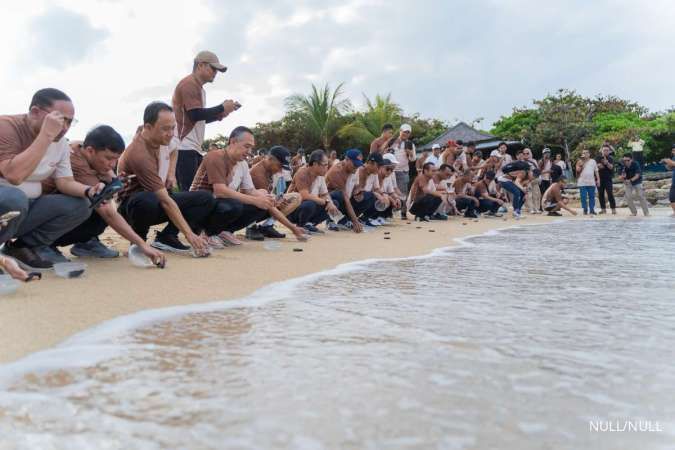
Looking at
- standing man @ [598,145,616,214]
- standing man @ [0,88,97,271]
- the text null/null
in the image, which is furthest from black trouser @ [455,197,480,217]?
the text null/null

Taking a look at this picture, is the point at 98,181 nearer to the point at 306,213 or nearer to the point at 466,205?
the point at 306,213

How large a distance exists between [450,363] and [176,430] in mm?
713

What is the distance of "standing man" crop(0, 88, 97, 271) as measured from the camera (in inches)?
110

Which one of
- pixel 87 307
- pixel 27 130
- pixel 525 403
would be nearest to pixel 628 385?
pixel 525 403

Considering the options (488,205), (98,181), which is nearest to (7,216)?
(98,181)

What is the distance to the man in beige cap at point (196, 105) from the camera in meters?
4.61

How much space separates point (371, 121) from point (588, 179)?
1940cm

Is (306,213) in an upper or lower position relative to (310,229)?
upper

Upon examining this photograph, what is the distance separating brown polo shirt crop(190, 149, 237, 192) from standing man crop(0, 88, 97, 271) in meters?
1.41

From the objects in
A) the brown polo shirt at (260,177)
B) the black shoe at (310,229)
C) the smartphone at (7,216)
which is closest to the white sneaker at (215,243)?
the brown polo shirt at (260,177)

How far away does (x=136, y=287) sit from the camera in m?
2.69

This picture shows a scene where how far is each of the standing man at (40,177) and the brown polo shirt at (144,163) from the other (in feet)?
1.61

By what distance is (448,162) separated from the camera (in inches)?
412

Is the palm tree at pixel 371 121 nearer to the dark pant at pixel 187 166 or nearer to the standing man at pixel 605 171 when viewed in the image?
the standing man at pixel 605 171
